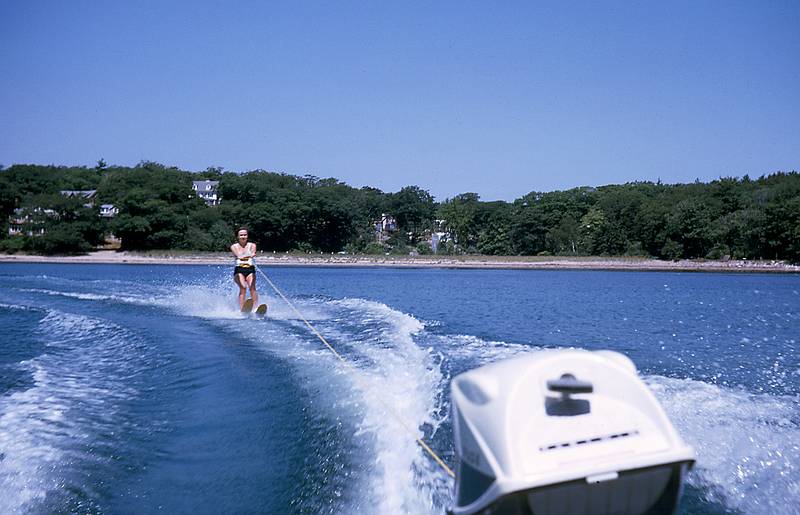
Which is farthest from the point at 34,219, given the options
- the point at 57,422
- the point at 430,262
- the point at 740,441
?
the point at 740,441

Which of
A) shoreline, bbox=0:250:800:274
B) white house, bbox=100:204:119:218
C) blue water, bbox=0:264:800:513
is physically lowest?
shoreline, bbox=0:250:800:274

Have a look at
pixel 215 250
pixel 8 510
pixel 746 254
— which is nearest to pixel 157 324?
pixel 8 510

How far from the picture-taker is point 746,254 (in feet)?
188

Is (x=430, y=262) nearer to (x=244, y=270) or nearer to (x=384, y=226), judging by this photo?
(x=384, y=226)

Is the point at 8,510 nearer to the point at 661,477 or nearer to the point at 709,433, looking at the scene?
the point at 661,477

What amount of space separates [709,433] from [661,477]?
92.3 inches

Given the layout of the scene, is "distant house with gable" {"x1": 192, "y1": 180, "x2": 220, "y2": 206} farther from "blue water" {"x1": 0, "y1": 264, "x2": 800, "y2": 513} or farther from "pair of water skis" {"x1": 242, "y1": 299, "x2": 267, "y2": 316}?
"blue water" {"x1": 0, "y1": 264, "x2": 800, "y2": 513}

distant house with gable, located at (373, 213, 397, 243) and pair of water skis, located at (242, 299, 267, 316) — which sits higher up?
distant house with gable, located at (373, 213, 397, 243)

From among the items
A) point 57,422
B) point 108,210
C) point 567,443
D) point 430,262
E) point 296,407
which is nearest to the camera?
point 567,443

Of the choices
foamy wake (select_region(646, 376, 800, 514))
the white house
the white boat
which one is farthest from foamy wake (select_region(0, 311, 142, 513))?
the white house

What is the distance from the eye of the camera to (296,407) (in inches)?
220

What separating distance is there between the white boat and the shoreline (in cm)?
5026

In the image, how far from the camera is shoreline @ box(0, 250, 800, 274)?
2056 inches

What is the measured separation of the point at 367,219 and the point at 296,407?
7468cm
